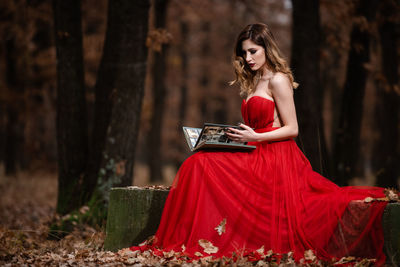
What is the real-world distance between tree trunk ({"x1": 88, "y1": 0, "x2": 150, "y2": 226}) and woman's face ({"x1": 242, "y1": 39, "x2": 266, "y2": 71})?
6.74 ft

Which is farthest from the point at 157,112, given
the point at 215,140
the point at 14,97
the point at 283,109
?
the point at 215,140

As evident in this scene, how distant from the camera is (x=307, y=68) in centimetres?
657

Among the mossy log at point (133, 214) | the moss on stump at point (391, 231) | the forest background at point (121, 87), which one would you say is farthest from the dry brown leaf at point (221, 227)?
the forest background at point (121, 87)

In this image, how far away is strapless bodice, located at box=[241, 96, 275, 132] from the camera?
423 centimetres

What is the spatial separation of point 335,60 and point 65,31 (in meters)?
11.2

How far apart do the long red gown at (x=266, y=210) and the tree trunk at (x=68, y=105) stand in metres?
2.61

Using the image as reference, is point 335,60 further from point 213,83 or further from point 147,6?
point 147,6

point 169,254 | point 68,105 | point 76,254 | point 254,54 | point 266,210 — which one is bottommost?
point 76,254

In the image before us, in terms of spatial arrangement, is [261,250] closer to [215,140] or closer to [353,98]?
[215,140]

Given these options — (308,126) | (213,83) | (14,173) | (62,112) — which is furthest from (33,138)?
(308,126)

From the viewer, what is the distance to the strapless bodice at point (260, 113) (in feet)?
13.9

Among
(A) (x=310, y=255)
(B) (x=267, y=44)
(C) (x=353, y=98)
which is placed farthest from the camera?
(C) (x=353, y=98)

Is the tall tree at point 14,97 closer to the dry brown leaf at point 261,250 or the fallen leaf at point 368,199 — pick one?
the dry brown leaf at point 261,250

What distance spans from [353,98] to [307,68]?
2.03m
